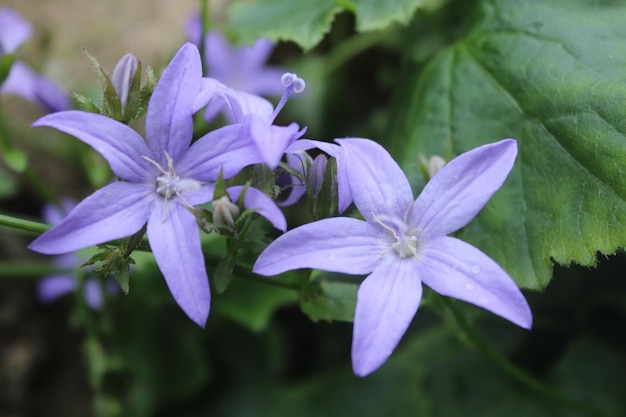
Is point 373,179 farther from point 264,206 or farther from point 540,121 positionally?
point 540,121

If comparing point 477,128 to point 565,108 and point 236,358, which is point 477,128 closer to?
point 565,108

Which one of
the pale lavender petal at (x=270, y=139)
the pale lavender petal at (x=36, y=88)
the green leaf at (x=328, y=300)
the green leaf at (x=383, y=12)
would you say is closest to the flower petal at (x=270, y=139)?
the pale lavender petal at (x=270, y=139)

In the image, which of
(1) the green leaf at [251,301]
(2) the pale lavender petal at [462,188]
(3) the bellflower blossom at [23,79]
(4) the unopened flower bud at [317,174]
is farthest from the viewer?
(3) the bellflower blossom at [23,79]

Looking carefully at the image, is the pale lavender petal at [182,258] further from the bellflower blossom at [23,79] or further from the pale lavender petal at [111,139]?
the bellflower blossom at [23,79]

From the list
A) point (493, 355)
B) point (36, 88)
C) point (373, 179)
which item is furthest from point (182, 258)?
point (36, 88)

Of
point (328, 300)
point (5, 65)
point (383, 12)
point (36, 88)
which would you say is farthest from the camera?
point (36, 88)

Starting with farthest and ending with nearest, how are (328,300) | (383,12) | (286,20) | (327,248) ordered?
1. (286,20)
2. (383,12)
3. (328,300)
4. (327,248)

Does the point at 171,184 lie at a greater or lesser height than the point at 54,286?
greater
